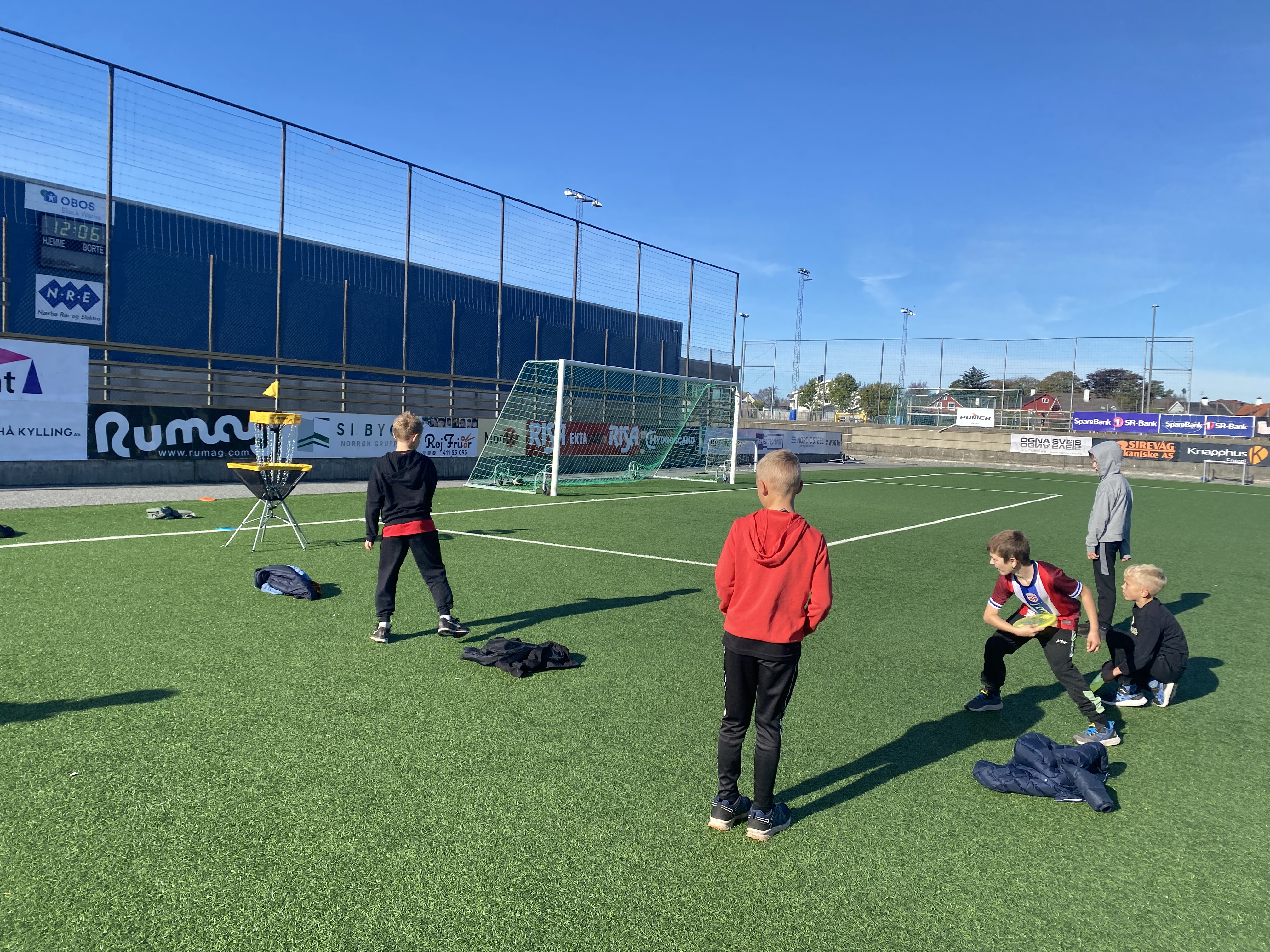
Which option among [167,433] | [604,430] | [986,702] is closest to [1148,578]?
[986,702]

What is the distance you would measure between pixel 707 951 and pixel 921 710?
2.72 metres

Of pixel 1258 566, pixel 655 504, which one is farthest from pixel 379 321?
pixel 1258 566

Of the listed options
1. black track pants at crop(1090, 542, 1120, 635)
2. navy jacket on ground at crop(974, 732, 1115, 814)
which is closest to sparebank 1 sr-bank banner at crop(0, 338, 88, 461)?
navy jacket on ground at crop(974, 732, 1115, 814)

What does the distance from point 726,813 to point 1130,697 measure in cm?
333

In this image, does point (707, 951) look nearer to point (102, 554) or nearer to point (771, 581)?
point (771, 581)

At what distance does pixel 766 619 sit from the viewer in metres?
3.17

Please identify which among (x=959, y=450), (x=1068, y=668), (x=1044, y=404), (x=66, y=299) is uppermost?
(x=66, y=299)

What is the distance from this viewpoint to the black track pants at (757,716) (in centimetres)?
322

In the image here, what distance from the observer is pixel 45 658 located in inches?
193

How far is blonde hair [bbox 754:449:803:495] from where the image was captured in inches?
126

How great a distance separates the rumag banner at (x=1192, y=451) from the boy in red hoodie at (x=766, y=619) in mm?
34147

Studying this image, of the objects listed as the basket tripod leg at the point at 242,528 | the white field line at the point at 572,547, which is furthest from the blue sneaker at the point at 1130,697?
the basket tripod leg at the point at 242,528

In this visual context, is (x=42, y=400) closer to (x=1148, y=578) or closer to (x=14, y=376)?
(x=14, y=376)

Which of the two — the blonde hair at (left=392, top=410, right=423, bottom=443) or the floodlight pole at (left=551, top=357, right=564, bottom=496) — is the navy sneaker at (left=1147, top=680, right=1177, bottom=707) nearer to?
the blonde hair at (left=392, top=410, right=423, bottom=443)
